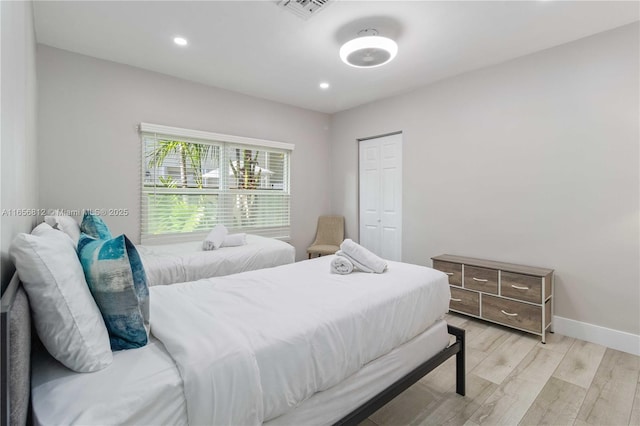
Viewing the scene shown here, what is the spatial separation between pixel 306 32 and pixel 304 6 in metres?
0.39

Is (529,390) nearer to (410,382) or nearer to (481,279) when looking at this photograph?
(410,382)

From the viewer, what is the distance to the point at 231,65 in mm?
3307

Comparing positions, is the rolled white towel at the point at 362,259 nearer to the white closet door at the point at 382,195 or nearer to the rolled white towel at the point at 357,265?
the rolled white towel at the point at 357,265

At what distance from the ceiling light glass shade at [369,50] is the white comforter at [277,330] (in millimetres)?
1860

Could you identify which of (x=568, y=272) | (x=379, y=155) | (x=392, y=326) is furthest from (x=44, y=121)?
(x=568, y=272)

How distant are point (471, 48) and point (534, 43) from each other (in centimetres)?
55

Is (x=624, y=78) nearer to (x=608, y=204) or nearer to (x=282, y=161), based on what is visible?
(x=608, y=204)

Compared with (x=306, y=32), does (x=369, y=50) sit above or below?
below

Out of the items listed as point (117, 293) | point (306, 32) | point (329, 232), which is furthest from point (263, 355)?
point (329, 232)

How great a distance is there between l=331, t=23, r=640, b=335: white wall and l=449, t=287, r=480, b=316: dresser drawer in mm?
503

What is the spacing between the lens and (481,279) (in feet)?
10.2

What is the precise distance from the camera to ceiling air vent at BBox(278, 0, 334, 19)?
7.25 feet

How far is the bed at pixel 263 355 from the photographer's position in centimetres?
89

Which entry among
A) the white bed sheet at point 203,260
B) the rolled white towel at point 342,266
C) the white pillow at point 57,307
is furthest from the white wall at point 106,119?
the white pillow at point 57,307
